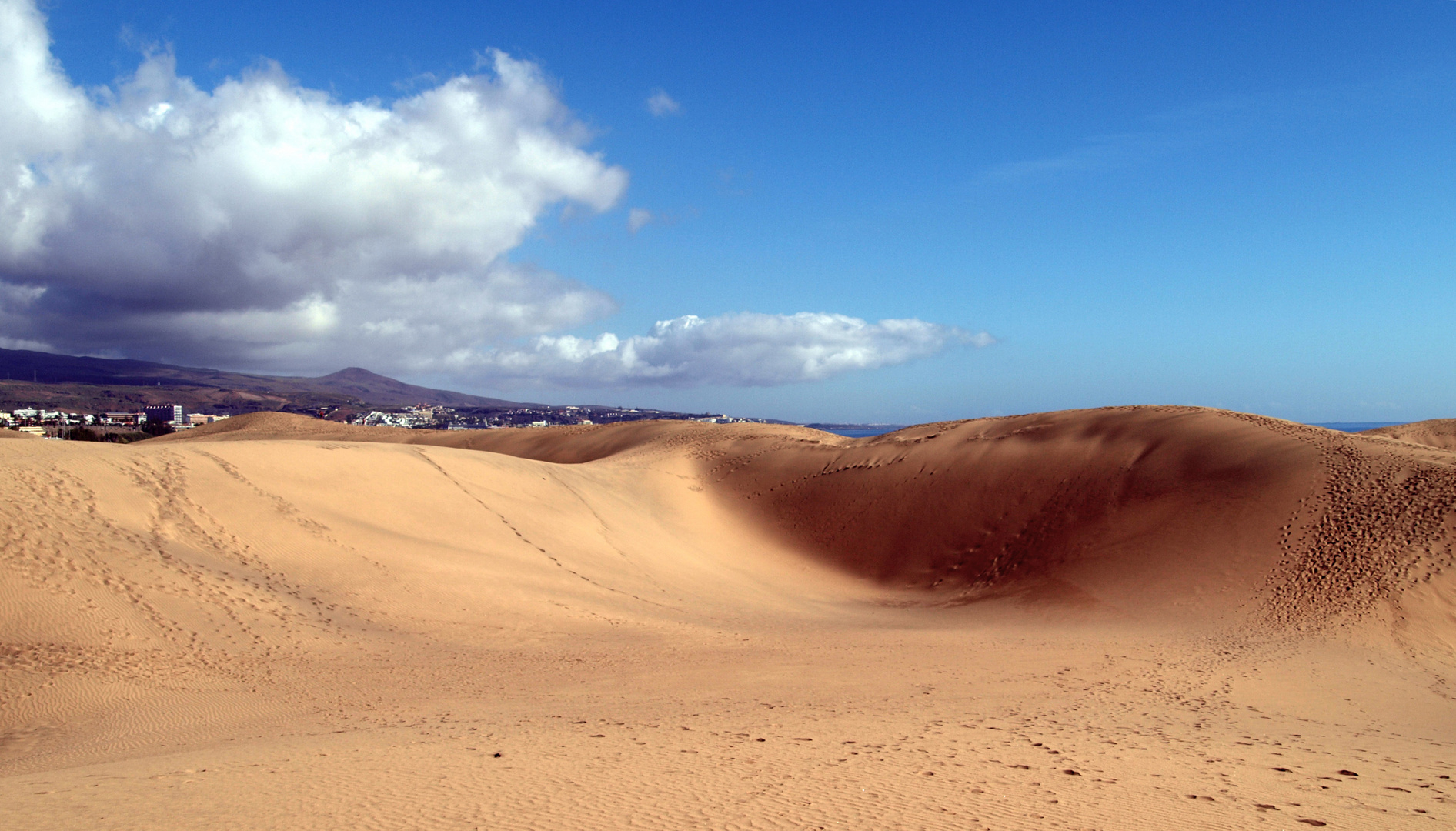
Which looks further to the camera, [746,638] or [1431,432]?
[1431,432]

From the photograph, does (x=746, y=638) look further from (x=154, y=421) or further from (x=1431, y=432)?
(x=154, y=421)

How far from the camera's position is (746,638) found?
14.4 meters

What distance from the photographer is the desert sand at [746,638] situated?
6465 mm

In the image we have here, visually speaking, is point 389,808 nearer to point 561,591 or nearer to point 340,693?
point 340,693

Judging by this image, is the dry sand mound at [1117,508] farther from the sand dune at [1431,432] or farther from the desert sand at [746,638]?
the sand dune at [1431,432]

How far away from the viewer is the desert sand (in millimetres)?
6465

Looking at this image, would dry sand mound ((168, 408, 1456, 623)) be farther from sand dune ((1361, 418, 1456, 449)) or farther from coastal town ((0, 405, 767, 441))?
sand dune ((1361, 418, 1456, 449))

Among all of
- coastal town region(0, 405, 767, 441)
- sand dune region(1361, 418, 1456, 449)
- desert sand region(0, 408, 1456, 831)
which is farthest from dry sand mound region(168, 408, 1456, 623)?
sand dune region(1361, 418, 1456, 449)

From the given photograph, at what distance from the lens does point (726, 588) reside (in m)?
19.9

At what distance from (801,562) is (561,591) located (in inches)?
397

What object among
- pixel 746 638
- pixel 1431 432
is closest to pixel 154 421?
pixel 746 638

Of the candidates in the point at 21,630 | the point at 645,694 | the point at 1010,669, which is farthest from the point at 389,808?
the point at 1010,669

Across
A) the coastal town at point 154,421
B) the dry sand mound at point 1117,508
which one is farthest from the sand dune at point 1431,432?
the coastal town at point 154,421

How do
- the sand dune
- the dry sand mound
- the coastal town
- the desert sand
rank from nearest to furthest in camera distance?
the desert sand < the dry sand mound < the sand dune < the coastal town
